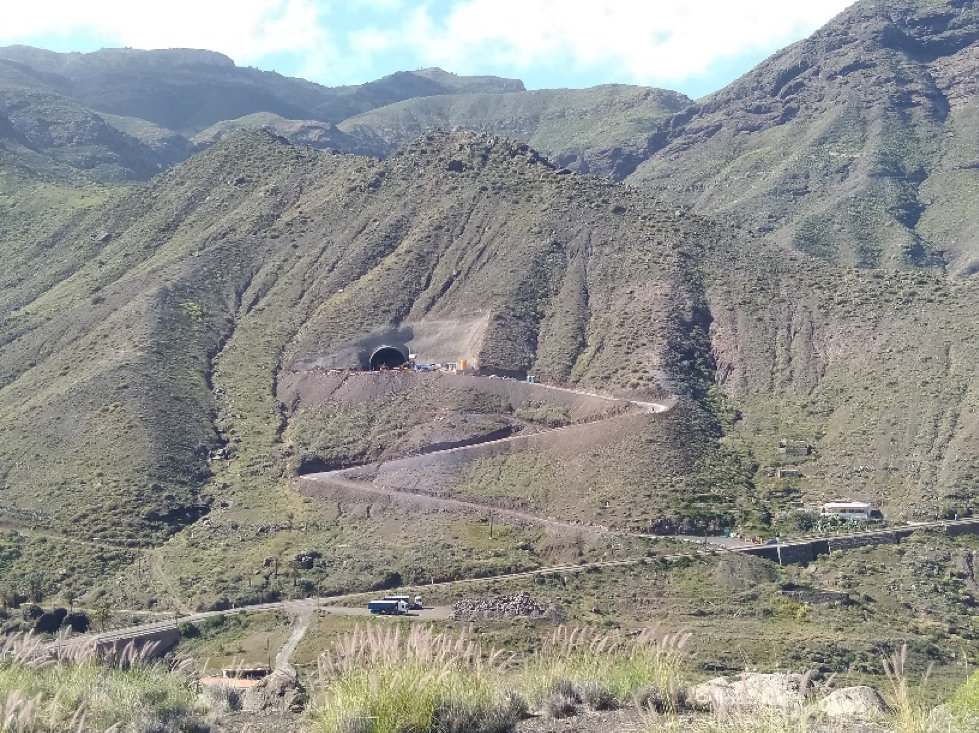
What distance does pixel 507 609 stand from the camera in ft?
144

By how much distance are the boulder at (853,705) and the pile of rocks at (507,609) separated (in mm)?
25337

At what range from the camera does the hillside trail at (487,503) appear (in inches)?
2143

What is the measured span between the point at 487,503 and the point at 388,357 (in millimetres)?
21647

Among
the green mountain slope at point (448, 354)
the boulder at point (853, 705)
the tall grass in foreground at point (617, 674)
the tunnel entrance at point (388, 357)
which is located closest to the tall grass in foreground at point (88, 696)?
the tall grass in foreground at point (617, 674)

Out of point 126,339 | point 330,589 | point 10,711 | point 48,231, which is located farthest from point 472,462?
point 48,231

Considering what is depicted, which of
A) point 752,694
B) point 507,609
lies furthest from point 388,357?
point 752,694

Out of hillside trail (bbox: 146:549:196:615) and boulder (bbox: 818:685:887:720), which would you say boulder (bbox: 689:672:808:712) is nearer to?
boulder (bbox: 818:685:887:720)

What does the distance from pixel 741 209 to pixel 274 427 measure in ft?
336

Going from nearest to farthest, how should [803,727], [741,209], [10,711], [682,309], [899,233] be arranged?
[803,727]
[10,711]
[682,309]
[899,233]
[741,209]

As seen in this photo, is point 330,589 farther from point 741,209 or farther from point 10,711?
point 741,209

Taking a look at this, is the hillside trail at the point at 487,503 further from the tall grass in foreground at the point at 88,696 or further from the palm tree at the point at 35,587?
the tall grass in foreground at the point at 88,696

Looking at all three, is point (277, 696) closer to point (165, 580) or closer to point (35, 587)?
point (165, 580)

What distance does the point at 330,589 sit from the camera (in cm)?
5059

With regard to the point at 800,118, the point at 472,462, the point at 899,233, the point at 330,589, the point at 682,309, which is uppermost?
the point at 800,118
